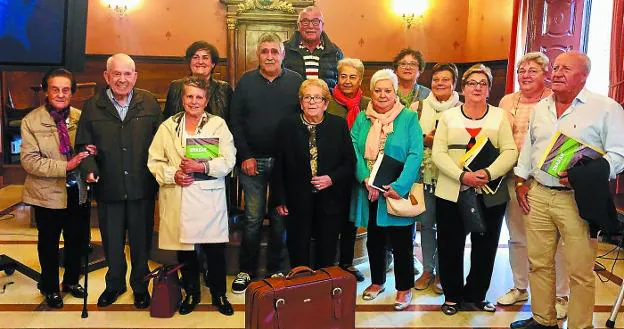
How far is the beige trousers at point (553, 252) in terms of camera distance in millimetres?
2590

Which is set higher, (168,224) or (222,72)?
(222,72)

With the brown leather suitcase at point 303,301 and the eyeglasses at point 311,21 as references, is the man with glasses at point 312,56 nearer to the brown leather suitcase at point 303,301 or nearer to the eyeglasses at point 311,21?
the eyeglasses at point 311,21

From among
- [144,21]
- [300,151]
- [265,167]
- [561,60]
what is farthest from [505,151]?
[144,21]

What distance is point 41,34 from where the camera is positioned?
334 cm

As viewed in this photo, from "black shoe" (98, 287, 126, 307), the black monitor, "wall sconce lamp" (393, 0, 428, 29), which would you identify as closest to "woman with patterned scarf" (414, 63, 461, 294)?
"black shoe" (98, 287, 126, 307)

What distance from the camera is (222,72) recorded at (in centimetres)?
776

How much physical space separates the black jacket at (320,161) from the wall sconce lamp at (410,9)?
17.1 ft

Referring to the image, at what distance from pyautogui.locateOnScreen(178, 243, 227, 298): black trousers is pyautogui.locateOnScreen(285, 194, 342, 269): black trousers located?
0.39 metres

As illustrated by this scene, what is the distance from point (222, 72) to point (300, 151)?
5.01 m

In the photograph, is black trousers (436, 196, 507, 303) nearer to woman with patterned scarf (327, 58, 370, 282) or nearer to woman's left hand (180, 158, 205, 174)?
woman with patterned scarf (327, 58, 370, 282)

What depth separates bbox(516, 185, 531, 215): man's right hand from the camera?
2.78 m

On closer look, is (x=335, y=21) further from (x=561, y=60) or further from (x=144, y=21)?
(x=561, y=60)

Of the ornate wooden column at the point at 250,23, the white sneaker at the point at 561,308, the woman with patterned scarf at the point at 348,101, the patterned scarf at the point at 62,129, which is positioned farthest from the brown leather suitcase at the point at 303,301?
the ornate wooden column at the point at 250,23

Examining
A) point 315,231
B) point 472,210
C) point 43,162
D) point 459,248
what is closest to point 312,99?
point 315,231
